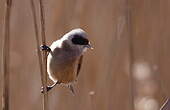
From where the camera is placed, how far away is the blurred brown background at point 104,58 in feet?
5.96

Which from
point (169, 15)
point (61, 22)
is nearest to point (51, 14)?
point (61, 22)

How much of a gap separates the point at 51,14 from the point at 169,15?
1.79ft

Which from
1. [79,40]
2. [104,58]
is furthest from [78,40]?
[104,58]

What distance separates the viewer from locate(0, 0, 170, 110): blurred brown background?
5.96 feet

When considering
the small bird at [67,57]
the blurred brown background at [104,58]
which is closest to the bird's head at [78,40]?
the small bird at [67,57]

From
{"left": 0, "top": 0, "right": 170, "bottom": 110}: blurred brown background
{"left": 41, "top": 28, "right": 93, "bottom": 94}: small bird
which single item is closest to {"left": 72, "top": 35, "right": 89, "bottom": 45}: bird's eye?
{"left": 41, "top": 28, "right": 93, "bottom": 94}: small bird

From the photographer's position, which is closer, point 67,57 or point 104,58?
point 67,57

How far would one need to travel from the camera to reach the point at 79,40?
1.53 metres

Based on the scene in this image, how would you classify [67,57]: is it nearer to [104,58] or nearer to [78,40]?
[78,40]

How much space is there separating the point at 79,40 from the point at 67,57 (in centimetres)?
8

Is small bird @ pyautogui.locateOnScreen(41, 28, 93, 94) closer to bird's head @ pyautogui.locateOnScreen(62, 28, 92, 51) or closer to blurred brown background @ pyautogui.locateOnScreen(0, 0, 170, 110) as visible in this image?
bird's head @ pyautogui.locateOnScreen(62, 28, 92, 51)

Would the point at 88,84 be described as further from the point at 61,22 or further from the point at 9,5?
the point at 9,5

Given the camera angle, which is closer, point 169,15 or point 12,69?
point 169,15

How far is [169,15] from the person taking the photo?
1878 millimetres
